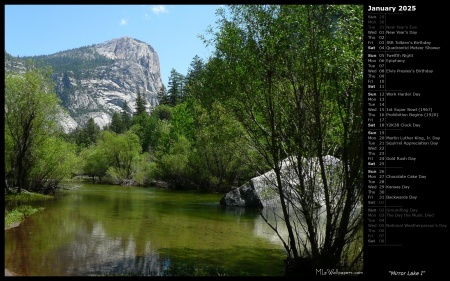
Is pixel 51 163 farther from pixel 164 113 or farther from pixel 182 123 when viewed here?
pixel 164 113

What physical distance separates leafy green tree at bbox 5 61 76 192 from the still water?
9824 millimetres

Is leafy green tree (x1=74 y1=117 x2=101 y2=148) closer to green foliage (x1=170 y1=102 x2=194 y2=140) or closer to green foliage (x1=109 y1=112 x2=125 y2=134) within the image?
green foliage (x1=109 y1=112 x2=125 y2=134)

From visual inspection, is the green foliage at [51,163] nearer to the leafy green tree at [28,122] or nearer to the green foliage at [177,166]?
the leafy green tree at [28,122]

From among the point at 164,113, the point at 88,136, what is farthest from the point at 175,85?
the point at 88,136

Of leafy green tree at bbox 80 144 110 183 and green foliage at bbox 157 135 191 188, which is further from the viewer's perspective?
leafy green tree at bbox 80 144 110 183

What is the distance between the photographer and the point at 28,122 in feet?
115

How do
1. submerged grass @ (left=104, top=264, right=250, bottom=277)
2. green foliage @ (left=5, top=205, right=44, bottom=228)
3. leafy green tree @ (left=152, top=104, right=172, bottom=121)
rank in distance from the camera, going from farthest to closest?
leafy green tree @ (left=152, top=104, right=172, bottom=121) → green foliage @ (left=5, top=205, right=44, bottom=228) → submerged grass @ (left=104, top=264, right=250, bottom=277)

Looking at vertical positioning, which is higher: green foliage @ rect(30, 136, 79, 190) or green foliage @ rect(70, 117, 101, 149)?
green foliage @ rect(70, 117, 101, 149)

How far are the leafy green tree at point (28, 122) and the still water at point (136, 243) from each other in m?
9.82

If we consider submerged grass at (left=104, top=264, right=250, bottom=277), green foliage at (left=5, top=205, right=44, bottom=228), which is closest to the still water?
submerged grass at (left=104, top=264, right=250, bottom=277)

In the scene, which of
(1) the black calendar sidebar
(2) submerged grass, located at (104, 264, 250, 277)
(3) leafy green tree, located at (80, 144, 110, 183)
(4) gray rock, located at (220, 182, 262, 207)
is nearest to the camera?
(1) the black calendar sidebar

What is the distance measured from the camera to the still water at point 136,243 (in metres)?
14.5

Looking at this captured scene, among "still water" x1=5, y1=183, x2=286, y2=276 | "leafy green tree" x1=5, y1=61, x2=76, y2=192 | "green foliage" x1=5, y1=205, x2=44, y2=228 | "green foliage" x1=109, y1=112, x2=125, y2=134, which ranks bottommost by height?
"still water" x1=5, y1=183, x2=286, y2=276

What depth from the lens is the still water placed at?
14.5m
